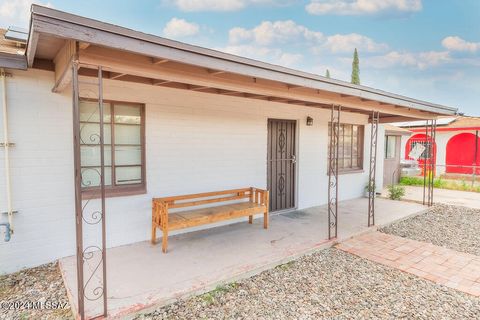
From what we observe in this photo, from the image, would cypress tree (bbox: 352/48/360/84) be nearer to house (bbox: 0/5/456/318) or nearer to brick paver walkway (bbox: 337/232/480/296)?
house (bbox: 0/5/456/318)

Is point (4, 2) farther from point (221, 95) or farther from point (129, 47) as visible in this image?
point (129, 47)

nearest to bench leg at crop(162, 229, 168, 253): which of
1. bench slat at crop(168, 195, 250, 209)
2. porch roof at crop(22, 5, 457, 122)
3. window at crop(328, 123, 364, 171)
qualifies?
bench slat at crop(168, 195, 250, 209)

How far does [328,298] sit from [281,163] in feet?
11.3

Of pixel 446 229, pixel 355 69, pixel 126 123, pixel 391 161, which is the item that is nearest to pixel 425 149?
pixel 446 229

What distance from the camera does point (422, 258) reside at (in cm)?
401

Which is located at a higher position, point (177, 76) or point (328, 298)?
point (177, 76)

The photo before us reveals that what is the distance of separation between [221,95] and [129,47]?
2.72 metres

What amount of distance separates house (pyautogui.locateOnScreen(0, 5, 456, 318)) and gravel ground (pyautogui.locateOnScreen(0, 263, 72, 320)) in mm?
202

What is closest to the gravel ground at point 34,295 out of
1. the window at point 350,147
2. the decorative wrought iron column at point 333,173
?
the decorative wrought iron column at point 333,173

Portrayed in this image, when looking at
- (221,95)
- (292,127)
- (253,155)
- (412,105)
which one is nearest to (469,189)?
(412,105)

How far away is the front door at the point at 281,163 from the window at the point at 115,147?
2.67 metres

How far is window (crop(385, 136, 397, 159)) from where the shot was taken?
10.9 metres

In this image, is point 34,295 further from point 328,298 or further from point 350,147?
point 350,147

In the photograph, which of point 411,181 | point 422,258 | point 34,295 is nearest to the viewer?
point 34,295
